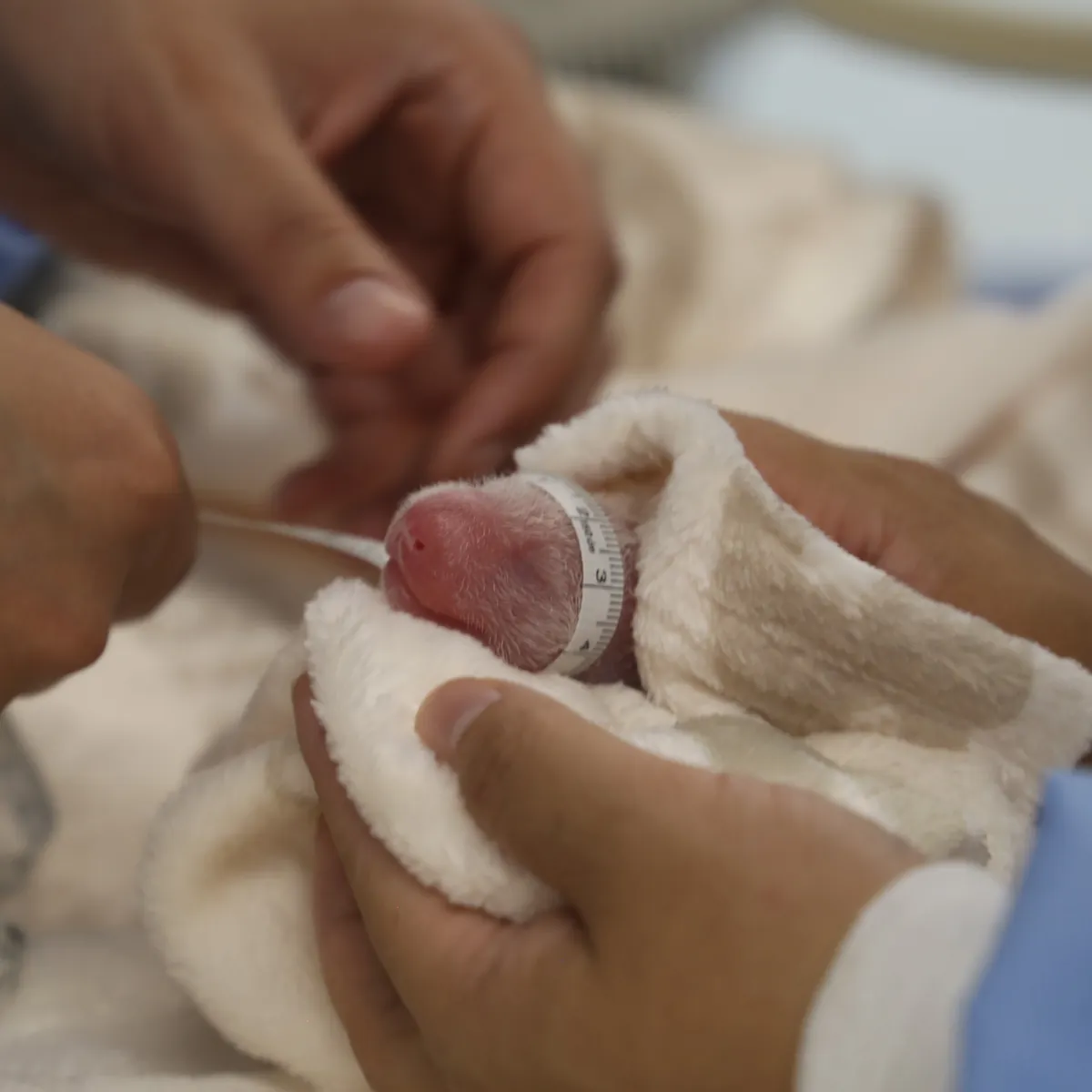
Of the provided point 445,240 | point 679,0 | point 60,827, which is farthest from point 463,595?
point 679,0

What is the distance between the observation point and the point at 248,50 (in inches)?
23.6

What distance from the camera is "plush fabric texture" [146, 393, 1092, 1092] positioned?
1.19 ft

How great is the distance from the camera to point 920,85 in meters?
1.34

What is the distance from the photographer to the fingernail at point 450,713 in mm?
337

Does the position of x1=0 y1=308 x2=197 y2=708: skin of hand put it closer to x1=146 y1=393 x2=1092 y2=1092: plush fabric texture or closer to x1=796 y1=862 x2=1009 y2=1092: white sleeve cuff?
x1=146 y1=393 x2=1092 y2=1092: plush fabric texture

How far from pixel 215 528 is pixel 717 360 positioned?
0.41m

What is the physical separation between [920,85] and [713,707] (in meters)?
1.16

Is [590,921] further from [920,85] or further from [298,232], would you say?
[920,85]

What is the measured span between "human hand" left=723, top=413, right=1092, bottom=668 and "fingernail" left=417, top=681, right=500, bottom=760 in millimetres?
159

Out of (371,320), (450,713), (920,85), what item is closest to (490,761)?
(450,713)

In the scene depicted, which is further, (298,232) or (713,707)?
(298,232)

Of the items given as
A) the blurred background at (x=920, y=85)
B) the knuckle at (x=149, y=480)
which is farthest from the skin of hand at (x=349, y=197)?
the blurred background at (x=920, y=85)

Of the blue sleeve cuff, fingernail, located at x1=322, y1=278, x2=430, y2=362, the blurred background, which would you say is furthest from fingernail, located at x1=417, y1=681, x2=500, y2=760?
the blurred background

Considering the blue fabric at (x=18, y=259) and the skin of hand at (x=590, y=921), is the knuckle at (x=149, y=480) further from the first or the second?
the blue fabric at (x=18, y=259)
